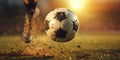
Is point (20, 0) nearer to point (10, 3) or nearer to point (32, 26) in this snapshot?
point (10, 3)

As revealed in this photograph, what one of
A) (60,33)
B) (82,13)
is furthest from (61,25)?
(82,13)

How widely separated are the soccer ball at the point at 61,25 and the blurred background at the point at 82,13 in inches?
304

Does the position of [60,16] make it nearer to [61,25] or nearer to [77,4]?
[61,25]

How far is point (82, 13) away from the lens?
811 inches

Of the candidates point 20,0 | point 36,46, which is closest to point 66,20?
point 36,46

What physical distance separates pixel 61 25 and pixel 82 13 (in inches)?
495

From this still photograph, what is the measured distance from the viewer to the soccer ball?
8203mm

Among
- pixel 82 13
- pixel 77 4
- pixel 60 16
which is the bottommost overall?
pixel 82 13

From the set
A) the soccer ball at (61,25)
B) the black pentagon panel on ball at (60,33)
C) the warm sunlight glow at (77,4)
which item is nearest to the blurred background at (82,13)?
the warm sunlight glow at (77,4)

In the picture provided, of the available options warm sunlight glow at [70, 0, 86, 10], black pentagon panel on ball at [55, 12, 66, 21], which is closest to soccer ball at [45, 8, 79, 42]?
black pentagon panel on ball at [55, 12, 66, 21]

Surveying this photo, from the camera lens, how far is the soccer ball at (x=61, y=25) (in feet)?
26.9

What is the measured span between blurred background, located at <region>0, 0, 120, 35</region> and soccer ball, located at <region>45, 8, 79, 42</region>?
25.3ft

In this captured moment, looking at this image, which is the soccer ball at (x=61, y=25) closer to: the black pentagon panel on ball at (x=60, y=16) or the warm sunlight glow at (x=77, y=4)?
the black pentagon panel on ball at (x=60, y=16)

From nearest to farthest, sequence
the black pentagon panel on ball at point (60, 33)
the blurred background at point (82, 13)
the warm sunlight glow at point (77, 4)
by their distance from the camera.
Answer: the black pentagon panel on ball at point (60, 33) < the blurred background at point (82, 13) < the warm sunlight glow at point (77, 4)
